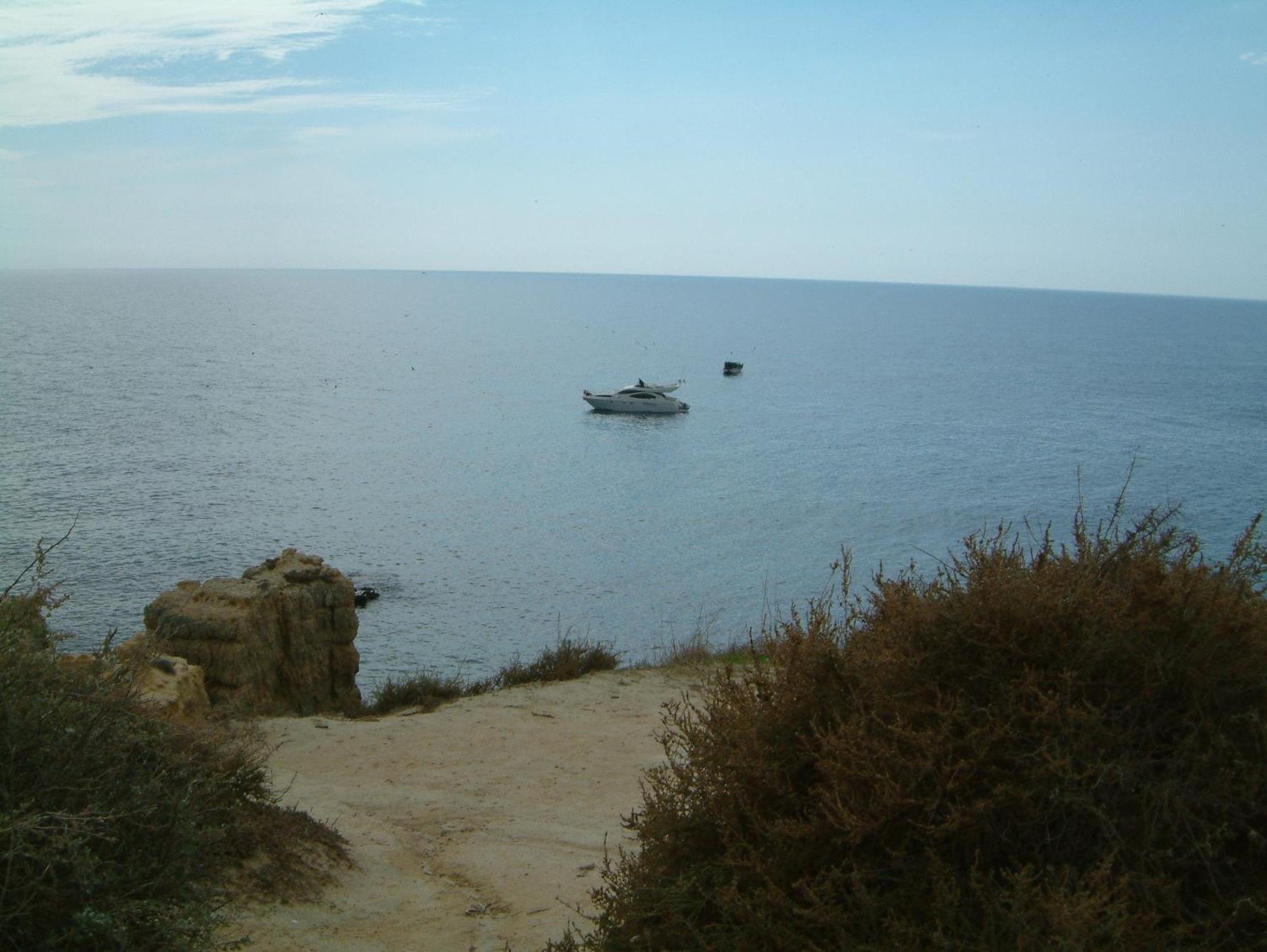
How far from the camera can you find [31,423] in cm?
5394

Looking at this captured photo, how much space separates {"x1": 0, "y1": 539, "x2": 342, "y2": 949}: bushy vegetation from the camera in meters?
3.65

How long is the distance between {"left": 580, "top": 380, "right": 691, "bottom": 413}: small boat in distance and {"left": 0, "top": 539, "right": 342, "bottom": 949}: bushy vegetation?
6550 cm

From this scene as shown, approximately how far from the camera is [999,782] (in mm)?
3760

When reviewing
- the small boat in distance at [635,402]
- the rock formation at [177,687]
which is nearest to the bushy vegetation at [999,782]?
the rock formation at [177,687]

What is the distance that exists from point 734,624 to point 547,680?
49.3 feet

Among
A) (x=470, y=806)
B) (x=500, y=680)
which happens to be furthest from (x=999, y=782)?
(x=500, y=680)

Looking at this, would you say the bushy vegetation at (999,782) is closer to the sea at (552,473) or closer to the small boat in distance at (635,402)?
the sea at (552,473)

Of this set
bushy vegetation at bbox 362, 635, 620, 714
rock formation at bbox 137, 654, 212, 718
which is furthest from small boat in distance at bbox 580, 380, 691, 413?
rock formation at bbox 137, 654, 212, 718

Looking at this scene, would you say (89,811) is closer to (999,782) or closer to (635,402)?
(999,782)

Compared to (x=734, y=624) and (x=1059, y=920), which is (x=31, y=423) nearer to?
(x=734, y=624)

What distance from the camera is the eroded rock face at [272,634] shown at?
13.9 meters

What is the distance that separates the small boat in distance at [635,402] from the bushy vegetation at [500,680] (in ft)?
182

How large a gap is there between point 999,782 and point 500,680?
11697 mm

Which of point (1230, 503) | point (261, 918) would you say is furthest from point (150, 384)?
point (261, 918)
